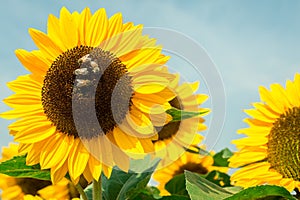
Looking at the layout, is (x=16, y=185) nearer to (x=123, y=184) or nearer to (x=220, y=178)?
(x=220, y=178)

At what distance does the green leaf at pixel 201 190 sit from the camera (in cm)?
162

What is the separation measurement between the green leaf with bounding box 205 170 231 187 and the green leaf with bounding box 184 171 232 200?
1.05 m

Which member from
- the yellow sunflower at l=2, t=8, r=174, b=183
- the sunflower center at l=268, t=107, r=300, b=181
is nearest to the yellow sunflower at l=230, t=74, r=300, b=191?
the sunflower center at l=268, t=107, r=300, b=181

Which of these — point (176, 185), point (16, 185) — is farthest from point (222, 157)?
point (16, 185)

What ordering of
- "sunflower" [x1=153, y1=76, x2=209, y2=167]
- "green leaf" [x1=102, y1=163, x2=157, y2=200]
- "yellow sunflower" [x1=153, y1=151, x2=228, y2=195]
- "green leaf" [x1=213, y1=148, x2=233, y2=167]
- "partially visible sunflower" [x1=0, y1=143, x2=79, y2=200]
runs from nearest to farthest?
"green leaf" [x1=102, y1=163, x2=157, y2=200]
"sunflower" [x1=153, y1=76, x2=209, y2=167]
"green leaf" [x1=213, y1=148, x2=233, y2=167]
"partially visible sunflower" [x1=0, y1=143, x2=79, y2=200]
"yellow sunflower" [x1=153, y1=151, x2=228, y2=195]

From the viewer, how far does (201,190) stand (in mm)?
1658

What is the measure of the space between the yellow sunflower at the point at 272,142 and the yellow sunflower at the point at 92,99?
2.17ft

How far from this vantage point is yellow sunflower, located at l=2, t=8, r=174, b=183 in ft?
5.24

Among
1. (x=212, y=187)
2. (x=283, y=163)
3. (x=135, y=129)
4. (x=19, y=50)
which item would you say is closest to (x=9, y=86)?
(x=19, y=50)

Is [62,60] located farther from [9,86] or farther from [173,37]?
[173,37]

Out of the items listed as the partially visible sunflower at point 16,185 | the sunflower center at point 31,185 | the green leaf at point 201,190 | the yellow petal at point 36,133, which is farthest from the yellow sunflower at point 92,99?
the sunflower center at point 31,185

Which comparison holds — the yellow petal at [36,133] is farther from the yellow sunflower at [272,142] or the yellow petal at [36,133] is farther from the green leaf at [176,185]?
the green leaf at [176,185]

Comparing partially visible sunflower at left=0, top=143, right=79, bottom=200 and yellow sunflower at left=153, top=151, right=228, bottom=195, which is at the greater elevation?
yellow sunflower at left=153, top=151, right=228, bottom=195

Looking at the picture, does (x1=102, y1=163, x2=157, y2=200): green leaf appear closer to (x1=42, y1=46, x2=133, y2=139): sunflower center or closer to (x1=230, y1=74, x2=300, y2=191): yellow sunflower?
(x1=42, y1=46, x2=133, y2=139): sunflower center
